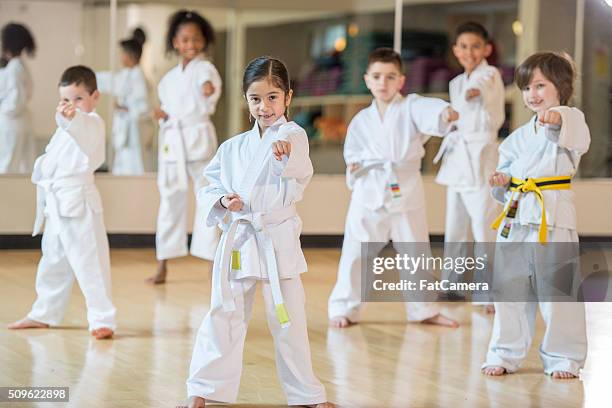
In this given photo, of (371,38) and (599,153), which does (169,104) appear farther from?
(599,153)

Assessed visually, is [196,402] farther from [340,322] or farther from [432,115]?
[432,115]

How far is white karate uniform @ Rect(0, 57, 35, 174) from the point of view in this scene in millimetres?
5930

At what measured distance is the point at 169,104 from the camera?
5.31 m

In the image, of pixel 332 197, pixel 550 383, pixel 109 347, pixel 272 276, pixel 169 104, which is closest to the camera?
pixel 272 276

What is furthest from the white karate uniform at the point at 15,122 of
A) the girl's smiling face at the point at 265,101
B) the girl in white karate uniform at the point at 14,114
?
the girl's smiling face at the point at 265,101

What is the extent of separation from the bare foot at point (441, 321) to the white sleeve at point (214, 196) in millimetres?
1683

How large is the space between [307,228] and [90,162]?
287 centimetres

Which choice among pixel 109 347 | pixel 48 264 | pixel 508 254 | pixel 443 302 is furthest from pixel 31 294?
pixel 508 254

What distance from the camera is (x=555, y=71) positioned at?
3396mm

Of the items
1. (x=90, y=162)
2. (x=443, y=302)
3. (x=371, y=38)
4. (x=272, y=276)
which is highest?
(x=371, y=38)

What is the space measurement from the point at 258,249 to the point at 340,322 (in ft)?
4.63

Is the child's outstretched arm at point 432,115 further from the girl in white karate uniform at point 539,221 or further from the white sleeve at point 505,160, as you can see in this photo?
the girl in white karate uniform at point 539,221

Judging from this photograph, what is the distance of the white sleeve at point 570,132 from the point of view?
3.29 m

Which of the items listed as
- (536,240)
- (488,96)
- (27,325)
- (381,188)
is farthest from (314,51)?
(536,240)
